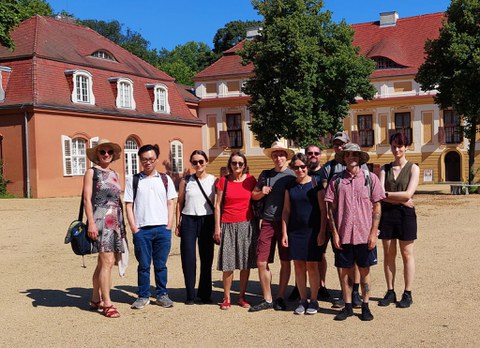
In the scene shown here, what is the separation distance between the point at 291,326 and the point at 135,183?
2.24 m

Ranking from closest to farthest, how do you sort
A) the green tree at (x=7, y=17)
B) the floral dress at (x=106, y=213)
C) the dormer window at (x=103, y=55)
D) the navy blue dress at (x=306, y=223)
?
the navy blue dress at (x=306, y=223)
the floral dress at (x=106, y=213)
the green tree at (x=7, y=17)
the dormer window at (x=103, y=55)

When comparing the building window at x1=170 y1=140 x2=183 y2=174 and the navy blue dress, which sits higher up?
the building window at x1=170 y1=140 x2=183 y2=174

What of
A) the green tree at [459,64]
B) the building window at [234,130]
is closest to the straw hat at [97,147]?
the green tree at [459,64]

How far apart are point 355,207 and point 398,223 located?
32.5 inches

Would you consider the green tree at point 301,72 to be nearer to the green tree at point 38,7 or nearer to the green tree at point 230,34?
the green tree at point 38,7

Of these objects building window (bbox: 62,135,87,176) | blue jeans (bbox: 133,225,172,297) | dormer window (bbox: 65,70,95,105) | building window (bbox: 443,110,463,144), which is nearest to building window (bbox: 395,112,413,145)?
building window (bbox: 443,110,463,144)

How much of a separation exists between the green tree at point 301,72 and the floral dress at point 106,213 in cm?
2206

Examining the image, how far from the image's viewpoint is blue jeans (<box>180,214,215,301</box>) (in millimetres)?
7066

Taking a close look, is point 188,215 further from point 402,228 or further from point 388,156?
point 388,156

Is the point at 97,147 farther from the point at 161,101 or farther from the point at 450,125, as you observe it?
the point at 450,125

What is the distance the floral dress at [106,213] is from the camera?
21.3 ft

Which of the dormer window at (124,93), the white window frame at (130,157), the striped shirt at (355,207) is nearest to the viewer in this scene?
the striped shirt at (355,207)

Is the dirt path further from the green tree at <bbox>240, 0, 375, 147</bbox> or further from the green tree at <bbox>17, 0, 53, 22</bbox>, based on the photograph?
the green tree at <bbox>17, 0, 53, 22</bbox>

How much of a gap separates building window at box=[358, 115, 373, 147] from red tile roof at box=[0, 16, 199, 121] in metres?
10.7
